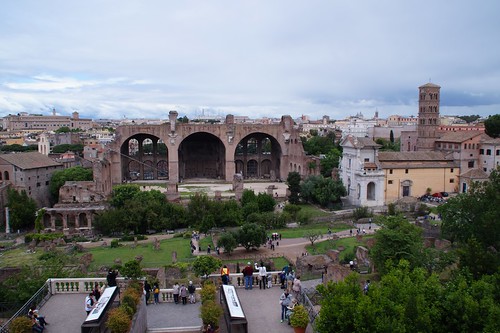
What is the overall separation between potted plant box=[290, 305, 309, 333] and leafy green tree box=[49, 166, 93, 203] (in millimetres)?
46404

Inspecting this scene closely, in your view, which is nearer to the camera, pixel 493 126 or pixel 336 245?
pixel 336 245

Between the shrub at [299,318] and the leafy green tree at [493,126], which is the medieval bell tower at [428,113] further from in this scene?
the shrub at [299,318]

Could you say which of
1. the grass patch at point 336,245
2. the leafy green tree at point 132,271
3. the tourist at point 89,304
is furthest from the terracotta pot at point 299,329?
the grass patch at point 336,245

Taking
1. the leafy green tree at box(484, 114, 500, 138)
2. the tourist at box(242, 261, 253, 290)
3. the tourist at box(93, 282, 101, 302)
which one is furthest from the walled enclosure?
the tourist at box(93, 282, 101, 302)

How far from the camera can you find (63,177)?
172 feet

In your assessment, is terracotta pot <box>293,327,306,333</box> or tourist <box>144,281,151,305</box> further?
tourist <box>144,281,151,305</box>

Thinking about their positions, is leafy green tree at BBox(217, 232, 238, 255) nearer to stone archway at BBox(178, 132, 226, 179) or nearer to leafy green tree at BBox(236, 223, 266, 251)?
leafy green tree at BBox(236, 223, 266, 251)

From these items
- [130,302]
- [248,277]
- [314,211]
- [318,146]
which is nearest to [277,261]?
[248,277]

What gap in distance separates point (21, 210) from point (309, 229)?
91.5ft

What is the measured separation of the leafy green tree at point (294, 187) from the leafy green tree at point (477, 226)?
19943mm

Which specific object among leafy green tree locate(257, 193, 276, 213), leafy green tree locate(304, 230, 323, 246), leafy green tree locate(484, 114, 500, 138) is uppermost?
leafy green tree locate(484, 114, 500, 138)

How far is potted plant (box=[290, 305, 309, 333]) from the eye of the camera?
11.2 m

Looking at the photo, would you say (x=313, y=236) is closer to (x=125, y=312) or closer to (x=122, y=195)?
(x=122, y=195)

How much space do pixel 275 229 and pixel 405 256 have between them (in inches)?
728
